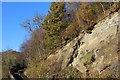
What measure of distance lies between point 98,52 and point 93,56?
1.62 feet

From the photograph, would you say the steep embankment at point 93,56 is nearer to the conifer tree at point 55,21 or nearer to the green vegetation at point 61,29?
the green vegetation at point 61,29

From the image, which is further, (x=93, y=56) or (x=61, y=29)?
(x=61, y=29)

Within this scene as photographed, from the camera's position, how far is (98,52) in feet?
55.0

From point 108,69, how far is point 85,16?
36.0 feet

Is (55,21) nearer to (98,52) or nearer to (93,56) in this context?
(93,56)

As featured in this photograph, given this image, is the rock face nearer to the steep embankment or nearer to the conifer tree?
the steep embankment

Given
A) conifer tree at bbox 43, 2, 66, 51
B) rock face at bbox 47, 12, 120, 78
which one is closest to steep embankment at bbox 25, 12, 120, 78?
rock face at bbox 47, 12, 120, 78

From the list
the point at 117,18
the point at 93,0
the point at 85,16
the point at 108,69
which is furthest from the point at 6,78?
the point at 93,0

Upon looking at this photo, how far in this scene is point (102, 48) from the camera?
16.7m

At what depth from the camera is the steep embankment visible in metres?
15.5

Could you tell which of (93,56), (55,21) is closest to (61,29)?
(55,21)

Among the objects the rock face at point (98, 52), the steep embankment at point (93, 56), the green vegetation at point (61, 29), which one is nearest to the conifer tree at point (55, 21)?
the green vegetation at point (61, 29)

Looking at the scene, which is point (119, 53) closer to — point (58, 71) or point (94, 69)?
point (94, 69)

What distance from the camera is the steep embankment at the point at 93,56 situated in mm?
15500
